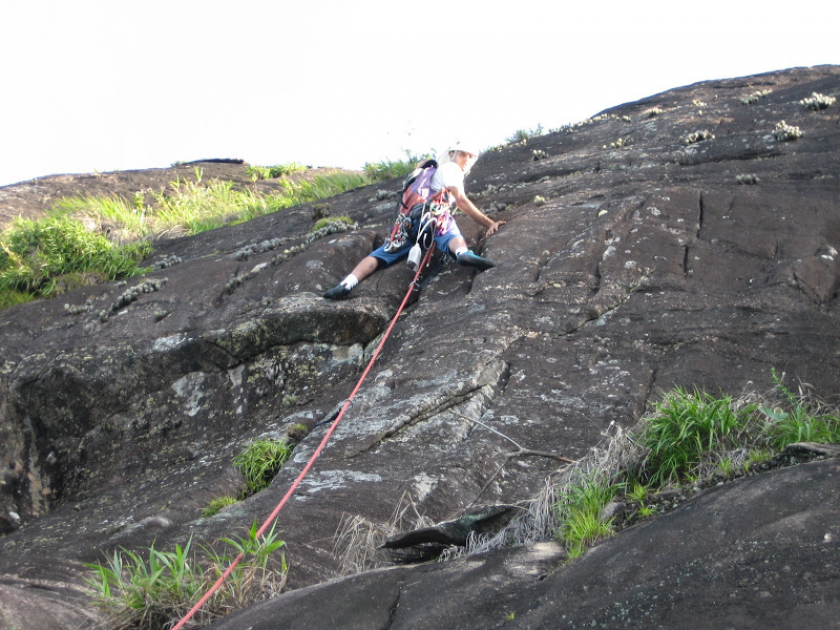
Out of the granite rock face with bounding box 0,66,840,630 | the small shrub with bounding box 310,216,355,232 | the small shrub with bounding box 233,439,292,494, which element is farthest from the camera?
the small shrub with bounding box 310,216,355,232

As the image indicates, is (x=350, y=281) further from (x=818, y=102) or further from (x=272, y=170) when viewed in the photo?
(x=272, y=170)

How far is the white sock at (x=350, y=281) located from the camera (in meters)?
8.28

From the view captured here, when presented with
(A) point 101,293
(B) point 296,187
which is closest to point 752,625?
(A) point 101,293

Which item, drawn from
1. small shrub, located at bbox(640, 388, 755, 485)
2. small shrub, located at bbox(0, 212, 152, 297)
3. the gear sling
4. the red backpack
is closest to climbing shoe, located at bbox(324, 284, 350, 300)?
the gear sling

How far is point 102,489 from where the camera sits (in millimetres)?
7285

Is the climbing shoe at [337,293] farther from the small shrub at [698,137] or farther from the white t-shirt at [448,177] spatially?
the small shrub at [698,137]

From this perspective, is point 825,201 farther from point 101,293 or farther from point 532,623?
point 101,293

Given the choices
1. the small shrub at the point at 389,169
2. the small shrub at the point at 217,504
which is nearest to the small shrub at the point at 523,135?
the small shrub at the point at 389,169

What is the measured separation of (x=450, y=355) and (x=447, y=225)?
2.30 metres

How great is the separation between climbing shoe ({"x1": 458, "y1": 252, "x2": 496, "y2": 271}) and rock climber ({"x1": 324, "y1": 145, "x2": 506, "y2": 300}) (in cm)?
3

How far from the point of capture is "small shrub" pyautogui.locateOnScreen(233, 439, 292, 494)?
20.5 feet

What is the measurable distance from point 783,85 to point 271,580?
34.9 feet

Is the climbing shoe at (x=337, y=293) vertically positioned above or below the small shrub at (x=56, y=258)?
below

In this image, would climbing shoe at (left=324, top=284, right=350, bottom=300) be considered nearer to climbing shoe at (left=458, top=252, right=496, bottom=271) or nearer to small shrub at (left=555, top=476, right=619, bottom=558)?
climbing shoe at (left=458, top=252, right=496, bottom=271)
